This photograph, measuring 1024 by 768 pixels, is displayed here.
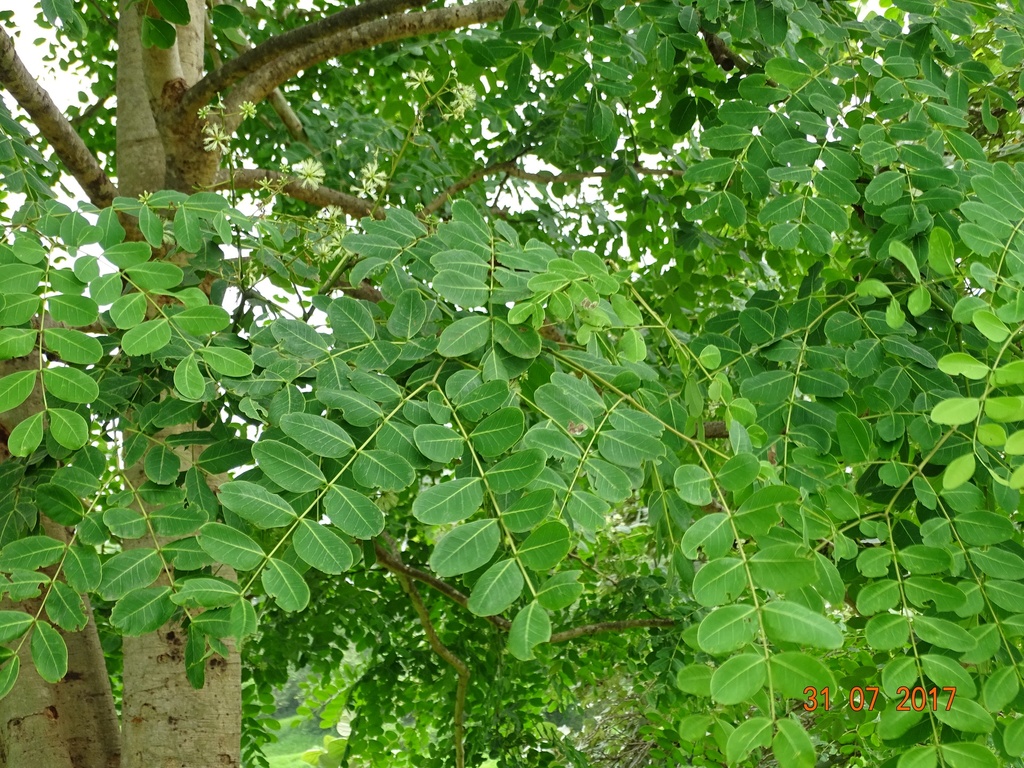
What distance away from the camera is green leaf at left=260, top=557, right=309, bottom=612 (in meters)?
0.94

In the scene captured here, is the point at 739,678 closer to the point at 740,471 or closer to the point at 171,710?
the point at 740,471

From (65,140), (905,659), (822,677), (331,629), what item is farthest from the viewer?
(331,629)

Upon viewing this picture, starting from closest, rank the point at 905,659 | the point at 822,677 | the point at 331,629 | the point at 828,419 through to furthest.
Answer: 1. the point at 822,677
2. the point at 905,659
3. the point at 828,419
4. the point at 331,629

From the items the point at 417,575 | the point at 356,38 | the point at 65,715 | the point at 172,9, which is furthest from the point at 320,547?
the point at 417,575

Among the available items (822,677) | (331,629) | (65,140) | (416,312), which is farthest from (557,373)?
(331,629)

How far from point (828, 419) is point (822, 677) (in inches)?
20.7

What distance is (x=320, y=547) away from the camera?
3.14ft

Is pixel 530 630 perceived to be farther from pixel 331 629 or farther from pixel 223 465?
pixel 331 629

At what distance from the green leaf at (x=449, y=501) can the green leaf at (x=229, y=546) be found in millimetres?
172

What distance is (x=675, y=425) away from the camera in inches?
50.1

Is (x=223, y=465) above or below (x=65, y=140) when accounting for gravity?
below

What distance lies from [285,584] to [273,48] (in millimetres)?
1632

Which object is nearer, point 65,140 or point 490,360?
point 490,360

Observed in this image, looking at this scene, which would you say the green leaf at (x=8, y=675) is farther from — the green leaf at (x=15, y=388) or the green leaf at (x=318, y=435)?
the green leaf at (x=318, y=435)
